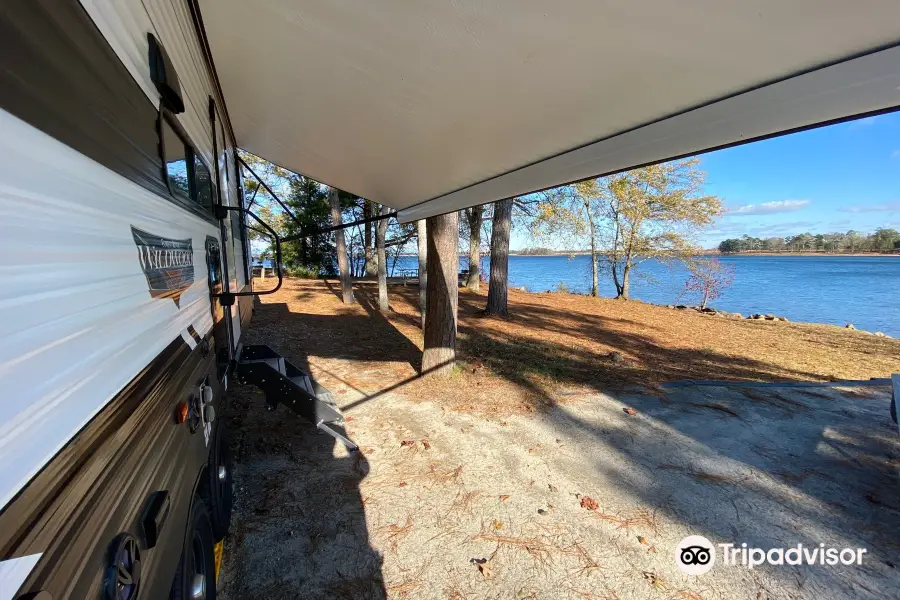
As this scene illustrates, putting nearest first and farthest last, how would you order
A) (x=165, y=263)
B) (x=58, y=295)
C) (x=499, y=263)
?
(x=58, y=295) → (x=165, y=263) → (x=499, y=263)

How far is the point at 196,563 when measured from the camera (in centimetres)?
167

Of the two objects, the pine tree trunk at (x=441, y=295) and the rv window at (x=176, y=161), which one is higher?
the rv window at (x=176, y=161)

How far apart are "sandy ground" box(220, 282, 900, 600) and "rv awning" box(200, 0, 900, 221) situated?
7.51 ft

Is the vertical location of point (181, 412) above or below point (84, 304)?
below

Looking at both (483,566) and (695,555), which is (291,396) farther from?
(695,555)

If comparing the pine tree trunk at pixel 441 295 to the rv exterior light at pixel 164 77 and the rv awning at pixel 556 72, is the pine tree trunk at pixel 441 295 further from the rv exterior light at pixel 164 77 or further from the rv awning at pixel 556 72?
the rv exterior light at pixel 164 77

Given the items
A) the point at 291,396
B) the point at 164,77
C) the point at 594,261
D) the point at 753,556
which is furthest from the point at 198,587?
the point at 594,261

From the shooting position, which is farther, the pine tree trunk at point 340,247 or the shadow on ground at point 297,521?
the pine tree trunk at point 340,247

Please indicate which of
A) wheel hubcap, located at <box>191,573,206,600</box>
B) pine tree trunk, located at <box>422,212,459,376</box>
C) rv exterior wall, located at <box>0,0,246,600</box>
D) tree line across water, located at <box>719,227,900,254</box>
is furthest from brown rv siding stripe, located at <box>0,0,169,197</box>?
tree line across water, located at <box>719,227,900,254</box>

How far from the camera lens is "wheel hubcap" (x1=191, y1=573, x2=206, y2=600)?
1603 millimetres

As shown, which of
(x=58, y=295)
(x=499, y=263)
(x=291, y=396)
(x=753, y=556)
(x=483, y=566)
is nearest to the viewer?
(x=58, y=295)

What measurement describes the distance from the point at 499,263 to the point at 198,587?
891 cm

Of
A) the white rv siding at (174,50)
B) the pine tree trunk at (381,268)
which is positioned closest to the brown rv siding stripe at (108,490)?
the white rv siding at (174,50)

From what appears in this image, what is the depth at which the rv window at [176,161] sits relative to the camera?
1654 mm
